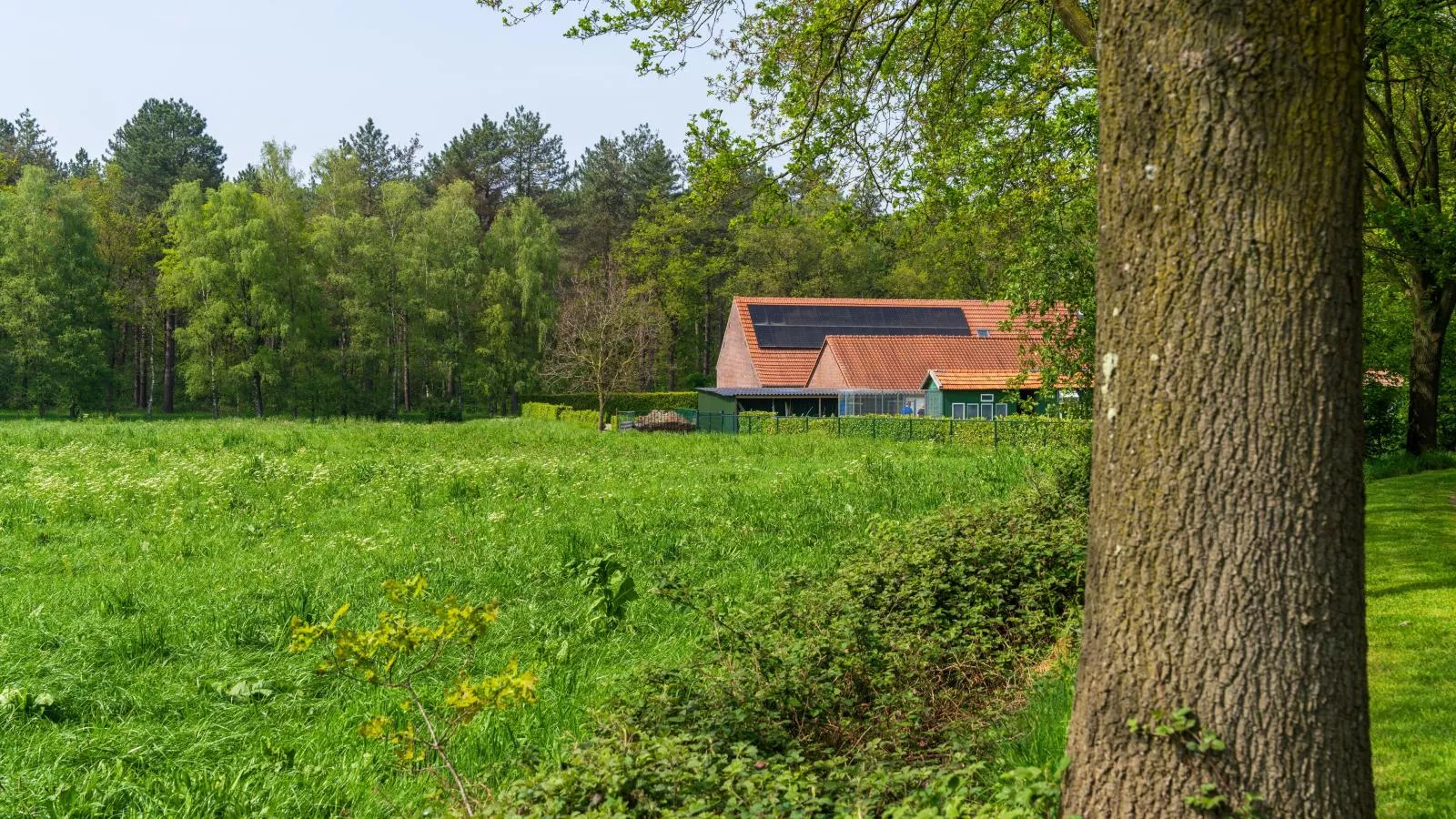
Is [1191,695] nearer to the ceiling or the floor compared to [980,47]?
nearer to the floor

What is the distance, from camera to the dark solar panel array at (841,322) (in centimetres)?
4434

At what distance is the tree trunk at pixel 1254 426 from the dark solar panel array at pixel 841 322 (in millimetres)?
41200

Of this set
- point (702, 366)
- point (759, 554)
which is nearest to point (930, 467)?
point (759, 554)

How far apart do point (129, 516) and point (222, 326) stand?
121 ft

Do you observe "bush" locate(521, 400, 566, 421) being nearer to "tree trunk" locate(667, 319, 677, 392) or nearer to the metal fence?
the metal fence

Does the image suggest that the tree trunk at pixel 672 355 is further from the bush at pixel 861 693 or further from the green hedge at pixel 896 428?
the bush at pixel 861 693

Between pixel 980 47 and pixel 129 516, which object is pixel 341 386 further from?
pixel 980 47

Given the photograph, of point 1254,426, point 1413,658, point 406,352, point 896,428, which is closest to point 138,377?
point 406,352

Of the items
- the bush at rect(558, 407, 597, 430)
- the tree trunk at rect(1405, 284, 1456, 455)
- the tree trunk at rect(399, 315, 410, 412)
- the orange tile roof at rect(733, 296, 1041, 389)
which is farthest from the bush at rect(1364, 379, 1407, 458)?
the tree trunk at rect(399, 315, 410, 412)

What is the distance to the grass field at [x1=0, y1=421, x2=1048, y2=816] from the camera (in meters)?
4.73

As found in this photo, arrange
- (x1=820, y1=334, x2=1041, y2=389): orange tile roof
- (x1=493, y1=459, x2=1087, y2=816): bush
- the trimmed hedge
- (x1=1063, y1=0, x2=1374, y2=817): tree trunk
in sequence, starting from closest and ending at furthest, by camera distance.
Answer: (x1=1063, y1=0, x2=1374, y2=817): tree trunk → (x1=493, y1=459, x2=1087, y2=816): bush → (x1=820, y1=334, x2=1041, y2=389): orange tile roof → the trimmed hedge

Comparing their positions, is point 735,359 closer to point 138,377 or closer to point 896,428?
point 896,428

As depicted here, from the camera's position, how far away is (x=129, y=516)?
35.9ft

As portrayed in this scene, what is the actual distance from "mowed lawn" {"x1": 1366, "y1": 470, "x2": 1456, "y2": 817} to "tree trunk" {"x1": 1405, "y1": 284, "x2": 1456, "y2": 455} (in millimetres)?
6728
